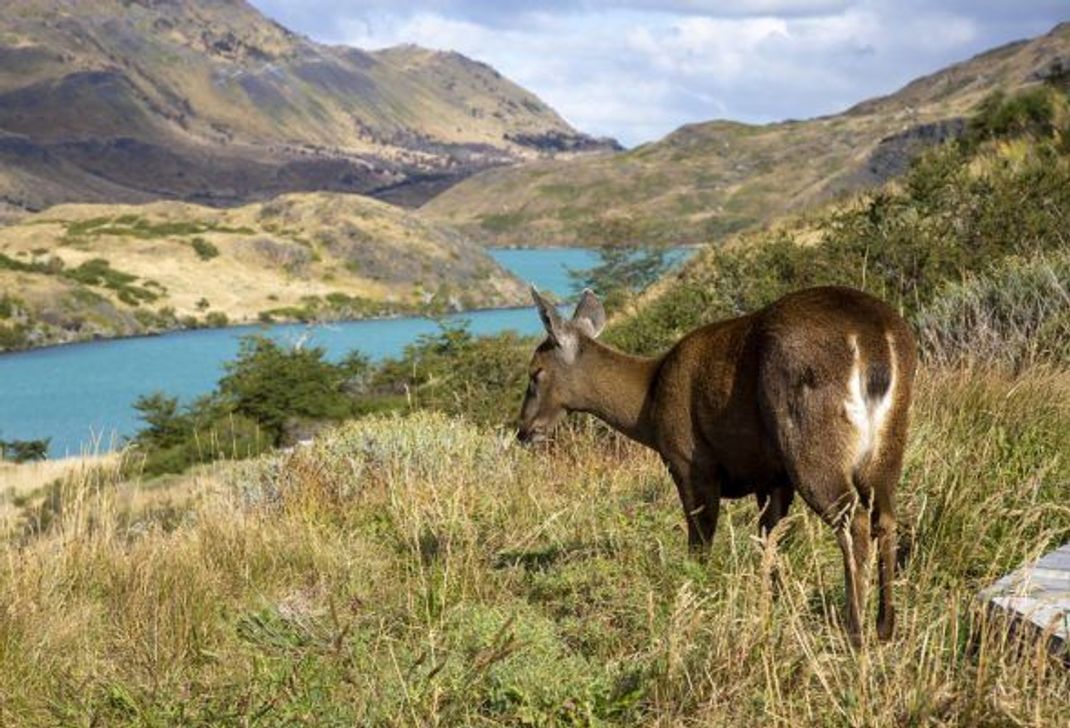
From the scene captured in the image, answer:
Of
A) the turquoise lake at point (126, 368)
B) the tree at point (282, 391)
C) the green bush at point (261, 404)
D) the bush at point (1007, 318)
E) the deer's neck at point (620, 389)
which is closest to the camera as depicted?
the deer's neck at point (620, 389)

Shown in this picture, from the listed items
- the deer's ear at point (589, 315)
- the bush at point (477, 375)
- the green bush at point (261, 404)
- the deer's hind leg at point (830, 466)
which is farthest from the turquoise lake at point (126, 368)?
the deer's hind leg at point (830, 466)

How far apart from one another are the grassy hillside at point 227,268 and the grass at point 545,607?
10544cm

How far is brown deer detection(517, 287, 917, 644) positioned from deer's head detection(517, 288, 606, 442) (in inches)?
25.9

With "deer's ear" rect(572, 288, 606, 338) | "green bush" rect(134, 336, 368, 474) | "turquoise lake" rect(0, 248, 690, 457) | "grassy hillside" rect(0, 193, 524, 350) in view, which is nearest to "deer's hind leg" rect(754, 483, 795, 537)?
"deer's ear" rect(572, 288, 606, 338)

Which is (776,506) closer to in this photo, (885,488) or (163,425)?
(885,488)

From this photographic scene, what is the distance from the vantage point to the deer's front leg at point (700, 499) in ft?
21.6

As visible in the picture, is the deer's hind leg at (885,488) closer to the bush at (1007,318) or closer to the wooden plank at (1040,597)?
the wooden plank at (1040,597)

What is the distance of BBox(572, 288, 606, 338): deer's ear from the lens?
810cm

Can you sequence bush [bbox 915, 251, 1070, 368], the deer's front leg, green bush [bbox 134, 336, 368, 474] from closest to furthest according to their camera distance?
the deer's front leg, bush [bbox 915, 251, 1070, 368], green bush [bbox 134, 336, 368, 474]

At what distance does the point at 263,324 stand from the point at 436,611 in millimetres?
122231

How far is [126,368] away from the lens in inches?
3900

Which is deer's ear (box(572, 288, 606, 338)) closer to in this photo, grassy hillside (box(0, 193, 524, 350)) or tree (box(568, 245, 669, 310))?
tree (box(568, 245, 669, 310))

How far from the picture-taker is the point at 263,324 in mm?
125438

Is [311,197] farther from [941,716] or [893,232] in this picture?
[941,716]
